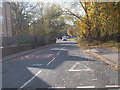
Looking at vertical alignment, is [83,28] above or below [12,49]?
above

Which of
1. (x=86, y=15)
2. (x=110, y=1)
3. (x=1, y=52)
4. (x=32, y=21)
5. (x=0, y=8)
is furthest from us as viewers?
(x=32, y=21)

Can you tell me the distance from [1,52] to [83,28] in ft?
84.0

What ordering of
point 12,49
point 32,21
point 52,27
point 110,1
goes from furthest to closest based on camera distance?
point 52,27
point 32,21
point 12,49
point 110,1

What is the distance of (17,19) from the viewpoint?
132 ft

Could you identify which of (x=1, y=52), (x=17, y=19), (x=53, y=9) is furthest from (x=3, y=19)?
(x=1, y=52)

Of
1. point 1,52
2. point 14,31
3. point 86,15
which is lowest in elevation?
point 1,52

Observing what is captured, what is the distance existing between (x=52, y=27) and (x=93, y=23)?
1071 inches

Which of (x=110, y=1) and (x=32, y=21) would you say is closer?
(x=110, y=1)

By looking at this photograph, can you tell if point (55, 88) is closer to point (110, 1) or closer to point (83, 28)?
point (110, 1)

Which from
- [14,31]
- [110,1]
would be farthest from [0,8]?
[110,1]

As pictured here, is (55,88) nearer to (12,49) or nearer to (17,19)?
(12,49)

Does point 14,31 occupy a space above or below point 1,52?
above

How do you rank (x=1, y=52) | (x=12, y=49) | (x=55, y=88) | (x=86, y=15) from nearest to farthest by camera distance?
A: (x=55, y=88)
(x=1, y=52)
(x=12, y=49)
(x=86, y=15)

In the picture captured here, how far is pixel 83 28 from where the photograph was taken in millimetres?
44031
